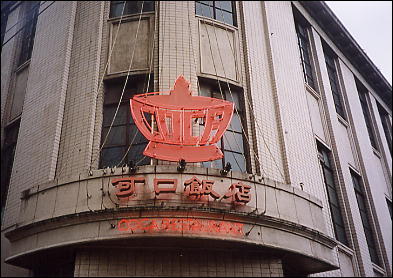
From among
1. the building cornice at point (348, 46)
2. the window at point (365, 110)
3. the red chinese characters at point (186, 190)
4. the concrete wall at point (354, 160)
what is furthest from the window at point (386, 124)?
the red chinese characters at point (186, 190)

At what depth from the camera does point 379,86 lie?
Result: 77.2 ft

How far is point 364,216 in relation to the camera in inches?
650

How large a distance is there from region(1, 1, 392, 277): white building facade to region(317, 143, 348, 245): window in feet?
0.24

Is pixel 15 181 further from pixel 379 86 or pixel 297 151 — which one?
pixel 379 86

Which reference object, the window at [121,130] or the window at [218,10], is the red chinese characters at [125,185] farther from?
the window at [218,10]

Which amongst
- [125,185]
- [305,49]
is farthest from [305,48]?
[125,185]

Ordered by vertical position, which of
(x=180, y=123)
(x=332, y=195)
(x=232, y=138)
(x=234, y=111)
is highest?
(x=234, y=111)

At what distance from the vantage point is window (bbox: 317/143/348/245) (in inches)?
551

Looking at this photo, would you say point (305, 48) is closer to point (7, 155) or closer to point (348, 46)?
point (348, 46)

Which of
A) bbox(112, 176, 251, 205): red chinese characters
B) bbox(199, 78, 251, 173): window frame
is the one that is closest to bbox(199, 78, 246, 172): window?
bbox(199, 78, 251, 173): window frame

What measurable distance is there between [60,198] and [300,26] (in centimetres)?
1288

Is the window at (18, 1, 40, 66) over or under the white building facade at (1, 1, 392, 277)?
over

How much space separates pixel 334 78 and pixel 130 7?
1055 cm

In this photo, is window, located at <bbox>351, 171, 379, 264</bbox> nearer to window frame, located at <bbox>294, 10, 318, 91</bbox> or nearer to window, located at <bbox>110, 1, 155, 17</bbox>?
window frame, located at <bbox>294, 10, 318, 91</bbox>
